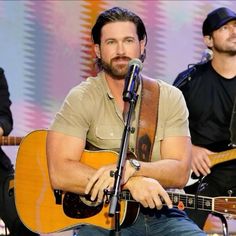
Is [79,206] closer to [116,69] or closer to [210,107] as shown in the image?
[116,69]

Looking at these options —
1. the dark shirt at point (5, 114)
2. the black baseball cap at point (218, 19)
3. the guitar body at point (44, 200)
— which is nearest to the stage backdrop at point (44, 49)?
the dark shirt at point (5, 114)

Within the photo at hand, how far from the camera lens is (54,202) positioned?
110 inches

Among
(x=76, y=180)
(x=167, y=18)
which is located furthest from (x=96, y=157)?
(x=167, y=18)

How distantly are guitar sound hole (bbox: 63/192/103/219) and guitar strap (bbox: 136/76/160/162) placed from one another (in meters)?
0.31

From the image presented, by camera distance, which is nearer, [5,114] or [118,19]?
[118,19]

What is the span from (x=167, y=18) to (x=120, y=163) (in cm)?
244

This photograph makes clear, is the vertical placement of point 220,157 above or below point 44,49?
below

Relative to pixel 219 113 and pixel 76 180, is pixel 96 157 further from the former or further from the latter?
pixel 219 113

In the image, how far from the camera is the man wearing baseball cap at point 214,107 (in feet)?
11.5

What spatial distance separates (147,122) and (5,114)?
1.43 metres

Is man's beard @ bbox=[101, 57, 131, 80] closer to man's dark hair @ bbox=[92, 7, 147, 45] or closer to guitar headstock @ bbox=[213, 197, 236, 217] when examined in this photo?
man's dark hair @ bbox=[92, 7, 147, 45]

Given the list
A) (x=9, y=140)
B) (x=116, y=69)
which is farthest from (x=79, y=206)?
(x=9, y=140)

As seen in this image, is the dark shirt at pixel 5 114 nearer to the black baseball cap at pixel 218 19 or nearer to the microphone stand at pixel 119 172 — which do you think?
the black baseball cap at pixel 218 19

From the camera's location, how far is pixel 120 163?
2098 mm
